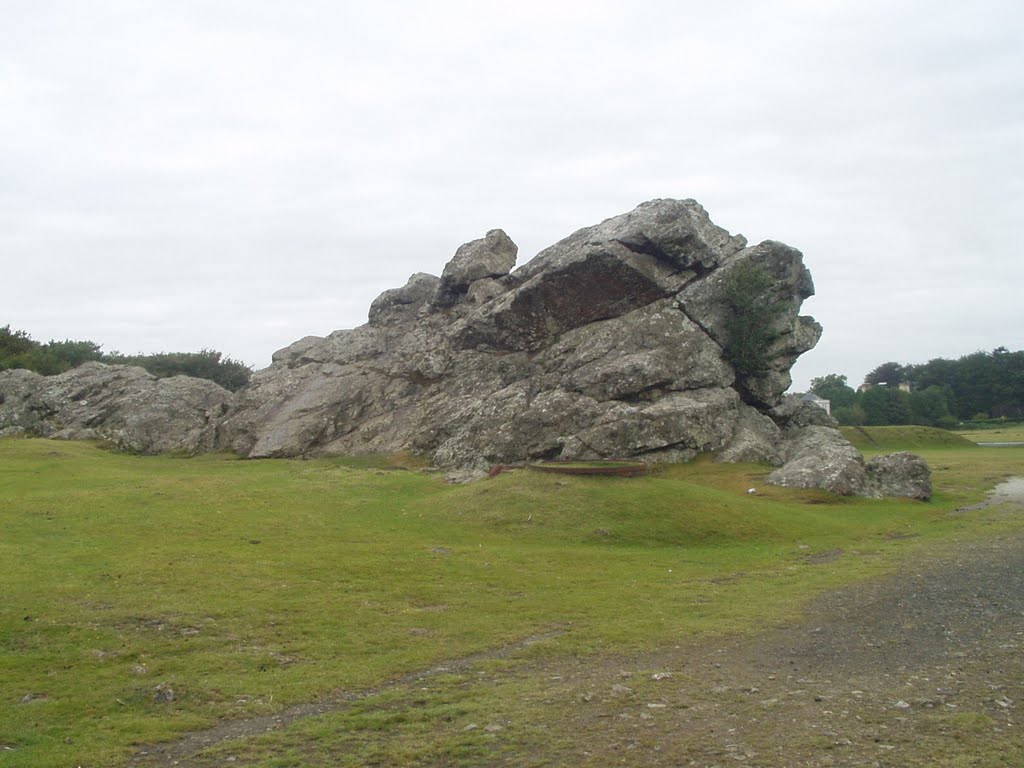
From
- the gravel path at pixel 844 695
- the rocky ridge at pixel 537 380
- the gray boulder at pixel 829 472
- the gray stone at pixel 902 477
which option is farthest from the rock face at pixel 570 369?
the gravel path at pixel 844 695

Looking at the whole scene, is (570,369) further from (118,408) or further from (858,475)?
(118,408)

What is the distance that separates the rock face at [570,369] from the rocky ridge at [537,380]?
0.36 feet

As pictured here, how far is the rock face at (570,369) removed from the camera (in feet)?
167

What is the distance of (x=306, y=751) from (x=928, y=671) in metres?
10.4

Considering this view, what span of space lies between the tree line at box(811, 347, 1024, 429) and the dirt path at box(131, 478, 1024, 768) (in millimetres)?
130611

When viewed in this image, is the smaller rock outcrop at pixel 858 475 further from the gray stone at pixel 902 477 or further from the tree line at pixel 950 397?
the tree line at pixel 950 397

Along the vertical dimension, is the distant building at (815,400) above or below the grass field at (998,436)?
above

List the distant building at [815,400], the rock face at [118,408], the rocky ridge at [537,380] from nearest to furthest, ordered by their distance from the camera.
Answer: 1. the rocky ridge at [537,380]
2. the rock face at [118,408]
3. the distant building at [815,400]

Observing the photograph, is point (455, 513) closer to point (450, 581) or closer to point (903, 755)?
point (450, 581)

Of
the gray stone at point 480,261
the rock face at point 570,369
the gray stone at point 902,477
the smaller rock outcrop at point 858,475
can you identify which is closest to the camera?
the smaller rock outcrop at point 858,475

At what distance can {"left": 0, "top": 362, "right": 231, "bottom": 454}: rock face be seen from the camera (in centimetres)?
6156

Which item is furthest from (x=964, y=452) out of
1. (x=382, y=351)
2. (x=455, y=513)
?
(x=455, y=513)

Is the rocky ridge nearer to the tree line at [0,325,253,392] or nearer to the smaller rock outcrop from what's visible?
the smaller rock outcrop

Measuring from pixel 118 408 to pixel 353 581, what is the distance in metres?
48.3
